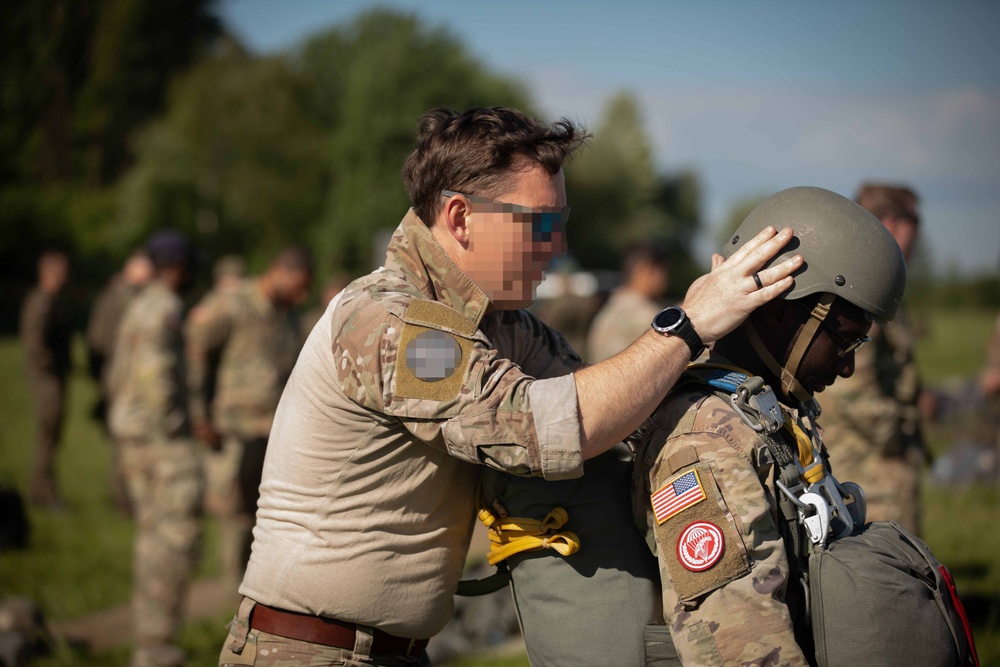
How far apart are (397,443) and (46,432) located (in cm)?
923

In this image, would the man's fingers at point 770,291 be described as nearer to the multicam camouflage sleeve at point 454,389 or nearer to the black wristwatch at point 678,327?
the black wristwatch at point 678,327

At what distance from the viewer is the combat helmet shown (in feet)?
8.37

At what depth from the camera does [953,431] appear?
1428cm

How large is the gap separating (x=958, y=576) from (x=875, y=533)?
18.6 feet

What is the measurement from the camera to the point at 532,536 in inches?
95.8

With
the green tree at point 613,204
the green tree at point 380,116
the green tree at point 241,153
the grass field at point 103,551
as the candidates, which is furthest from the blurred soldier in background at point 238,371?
the green tree at point 613,204

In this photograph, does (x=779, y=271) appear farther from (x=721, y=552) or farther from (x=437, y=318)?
(x=437, y=318)

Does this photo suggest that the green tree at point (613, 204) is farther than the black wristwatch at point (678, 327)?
Yes

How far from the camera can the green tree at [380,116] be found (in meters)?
50.1

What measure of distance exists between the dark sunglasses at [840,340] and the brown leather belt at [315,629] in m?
1.51

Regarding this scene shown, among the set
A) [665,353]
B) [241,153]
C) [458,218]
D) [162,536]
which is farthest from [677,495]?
[241,153]

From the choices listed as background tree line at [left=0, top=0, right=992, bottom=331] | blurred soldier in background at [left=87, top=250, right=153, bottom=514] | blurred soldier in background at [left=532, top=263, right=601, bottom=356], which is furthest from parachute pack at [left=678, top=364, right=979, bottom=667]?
background tree line at [left=0, top=0, right=992, bottom=331]

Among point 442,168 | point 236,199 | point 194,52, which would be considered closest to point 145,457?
point 442,168

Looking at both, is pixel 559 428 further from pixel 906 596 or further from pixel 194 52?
pixel 194 52
